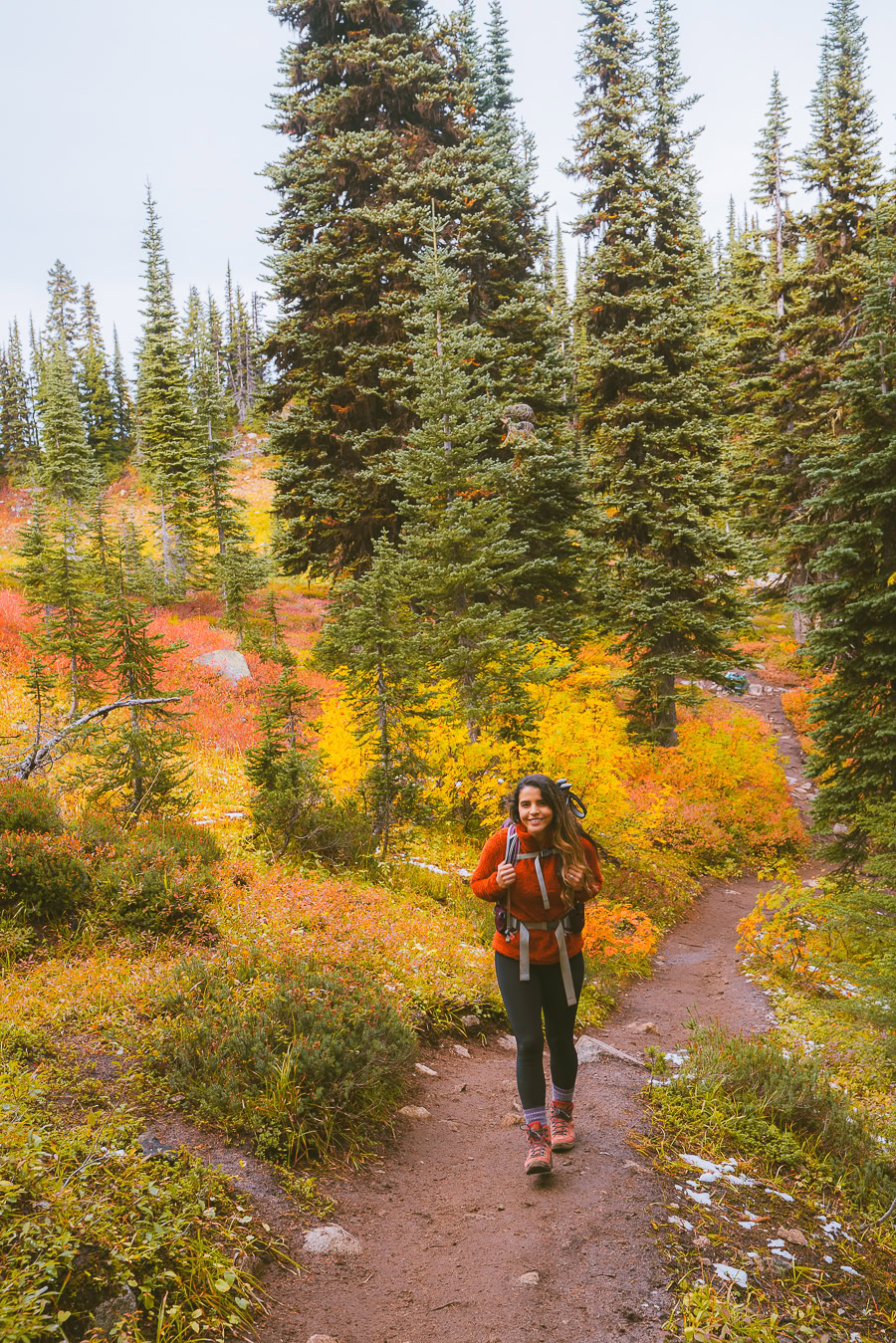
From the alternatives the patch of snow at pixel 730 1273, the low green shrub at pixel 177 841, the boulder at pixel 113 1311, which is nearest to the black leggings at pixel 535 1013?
the patch of snow at pixel 730 1273

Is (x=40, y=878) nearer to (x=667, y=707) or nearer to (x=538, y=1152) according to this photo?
(x=538, y=1152)

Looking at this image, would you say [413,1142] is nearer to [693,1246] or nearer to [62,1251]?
[693,1246]

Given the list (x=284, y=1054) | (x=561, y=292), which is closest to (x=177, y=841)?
(x=284, y=1054)

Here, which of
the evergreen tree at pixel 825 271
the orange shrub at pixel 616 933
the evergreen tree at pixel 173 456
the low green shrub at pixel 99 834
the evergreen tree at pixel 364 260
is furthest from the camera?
the evergreen tree at pixel 173 456

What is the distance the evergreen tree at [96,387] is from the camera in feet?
231

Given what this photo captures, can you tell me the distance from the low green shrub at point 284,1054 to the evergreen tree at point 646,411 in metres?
14.8

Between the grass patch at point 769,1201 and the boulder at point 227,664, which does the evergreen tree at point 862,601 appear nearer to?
the grass patch at point 769,1201

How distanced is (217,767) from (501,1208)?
11958 mm

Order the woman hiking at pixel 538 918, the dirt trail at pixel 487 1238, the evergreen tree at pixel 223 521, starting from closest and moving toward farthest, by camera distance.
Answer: the dirt trail at pixel 487 1238, the woman hiking at pixel 538 918, the evergreen tree at pixel 223 521

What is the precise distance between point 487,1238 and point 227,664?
19.5 m

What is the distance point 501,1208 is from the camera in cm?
456

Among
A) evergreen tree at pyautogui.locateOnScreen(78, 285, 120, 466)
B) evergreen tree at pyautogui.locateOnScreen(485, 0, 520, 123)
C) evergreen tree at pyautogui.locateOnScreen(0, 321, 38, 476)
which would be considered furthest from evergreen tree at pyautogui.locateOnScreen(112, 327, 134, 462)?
evergreen tree at pyautogui.locateOnScreen(485, 0, 520, 123)

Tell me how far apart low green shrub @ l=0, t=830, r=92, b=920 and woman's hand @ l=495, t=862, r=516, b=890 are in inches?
202

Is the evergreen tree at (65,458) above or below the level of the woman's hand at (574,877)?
above
